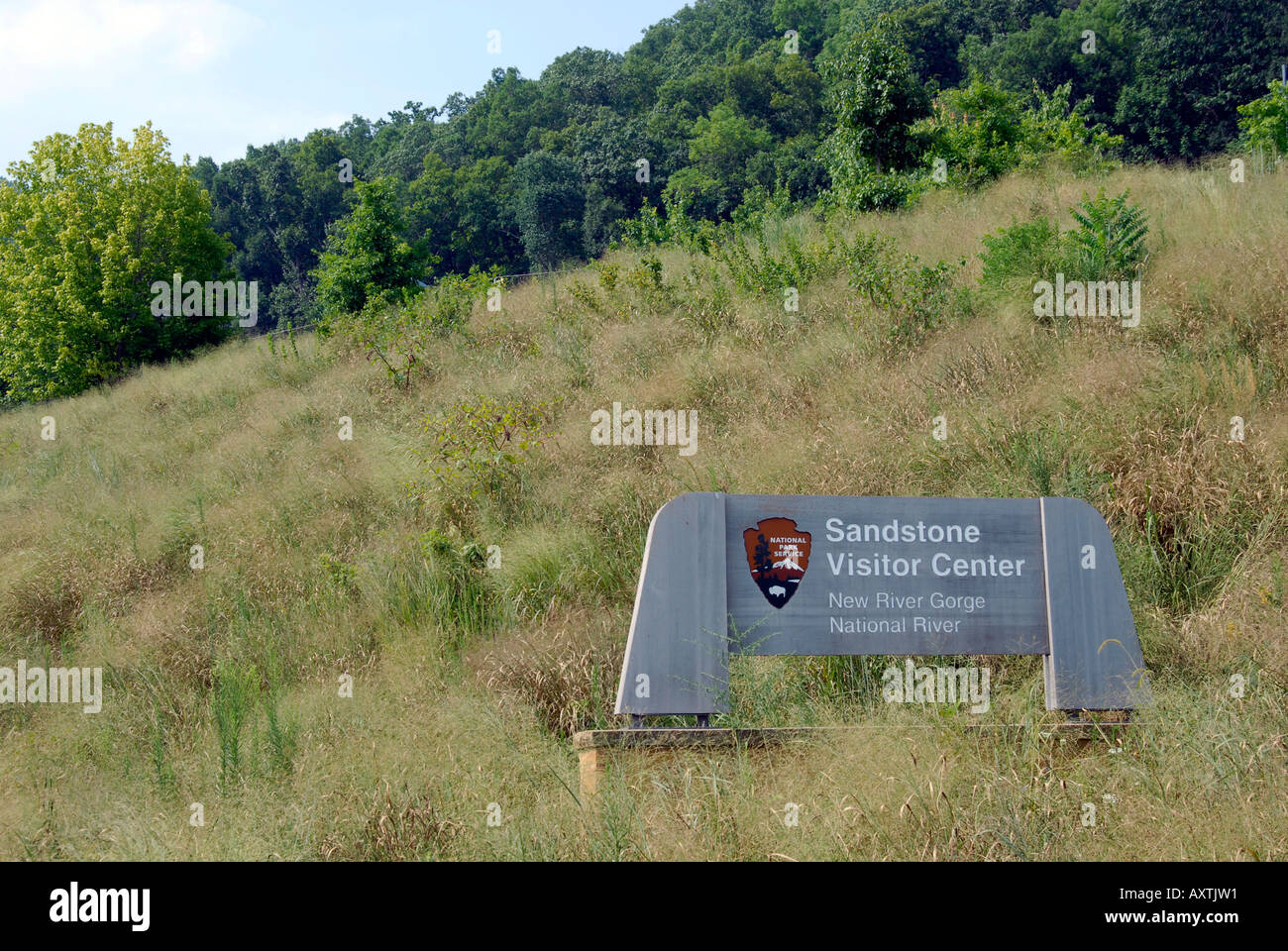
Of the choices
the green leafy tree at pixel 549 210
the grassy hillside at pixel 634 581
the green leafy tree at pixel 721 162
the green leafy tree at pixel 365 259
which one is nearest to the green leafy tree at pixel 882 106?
the grassy hillside at pixel 634 581

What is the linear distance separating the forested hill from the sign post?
30313 millimetres

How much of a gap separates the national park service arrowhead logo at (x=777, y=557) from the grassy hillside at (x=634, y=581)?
0.66 meters

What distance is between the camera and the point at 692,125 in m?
73.9

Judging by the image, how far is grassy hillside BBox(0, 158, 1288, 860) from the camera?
3725mm

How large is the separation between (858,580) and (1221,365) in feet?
14.0

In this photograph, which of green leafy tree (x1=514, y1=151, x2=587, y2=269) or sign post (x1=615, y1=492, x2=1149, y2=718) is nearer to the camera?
sign post (x1=615, y1=492, x2=1149, y2=718)

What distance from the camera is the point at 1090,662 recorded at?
4387mm

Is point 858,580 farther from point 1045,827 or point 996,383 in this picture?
point 996,383

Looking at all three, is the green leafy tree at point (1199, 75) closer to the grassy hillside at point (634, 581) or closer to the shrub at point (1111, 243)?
A: the grassy hillside at point (634, 581)

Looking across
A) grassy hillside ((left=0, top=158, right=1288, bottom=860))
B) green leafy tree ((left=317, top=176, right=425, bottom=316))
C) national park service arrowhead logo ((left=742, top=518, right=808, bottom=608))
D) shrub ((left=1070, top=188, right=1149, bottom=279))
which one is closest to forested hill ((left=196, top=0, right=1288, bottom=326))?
green leafy tree ((left=317, top=176, right=425, bottom=316))

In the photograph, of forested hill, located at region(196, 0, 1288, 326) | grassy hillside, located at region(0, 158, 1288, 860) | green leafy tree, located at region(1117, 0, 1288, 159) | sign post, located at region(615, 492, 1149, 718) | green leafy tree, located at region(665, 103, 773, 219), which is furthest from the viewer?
green leafy tree, located at region(665, 103, 773, 219)

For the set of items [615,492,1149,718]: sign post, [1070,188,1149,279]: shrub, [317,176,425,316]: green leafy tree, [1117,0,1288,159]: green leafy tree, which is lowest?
[615,492,1149,718]: sign post

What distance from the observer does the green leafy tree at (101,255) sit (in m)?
25.0

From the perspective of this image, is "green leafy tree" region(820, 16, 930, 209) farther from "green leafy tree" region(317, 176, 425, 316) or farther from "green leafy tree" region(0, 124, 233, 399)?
"green leafy tree" region(0, 124, 233, 399)
